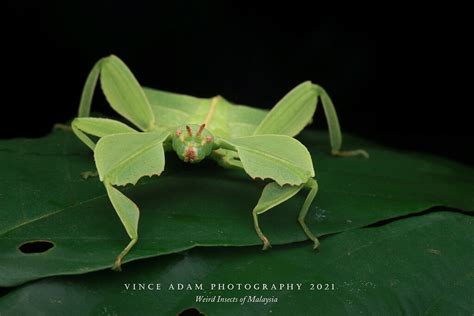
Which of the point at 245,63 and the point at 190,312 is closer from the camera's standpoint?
the point at 190,312

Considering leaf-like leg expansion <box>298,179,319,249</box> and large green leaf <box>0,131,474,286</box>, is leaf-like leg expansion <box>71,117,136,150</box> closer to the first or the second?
large green leaf <box>0,131,474,286</box>

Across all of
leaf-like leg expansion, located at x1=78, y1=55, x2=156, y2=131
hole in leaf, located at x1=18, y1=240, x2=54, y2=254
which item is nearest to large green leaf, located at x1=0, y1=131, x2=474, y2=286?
hole in leaf, located at x1=18, y1=240, x2=54, y2=254

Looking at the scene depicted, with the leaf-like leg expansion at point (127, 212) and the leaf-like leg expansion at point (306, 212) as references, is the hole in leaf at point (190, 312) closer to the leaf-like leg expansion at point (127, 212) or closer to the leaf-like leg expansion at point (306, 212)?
the leaf-like leg expansion at point (127, 212)

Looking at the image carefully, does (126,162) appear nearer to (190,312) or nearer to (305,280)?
(190,312)

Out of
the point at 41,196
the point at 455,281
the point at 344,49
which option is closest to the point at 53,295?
the point at 41,196

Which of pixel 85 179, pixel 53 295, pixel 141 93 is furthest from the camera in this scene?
pixel 141 93

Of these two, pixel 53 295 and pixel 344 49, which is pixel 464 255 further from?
pixel 344 49

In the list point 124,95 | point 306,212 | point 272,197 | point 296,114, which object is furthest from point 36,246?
point 296,114
